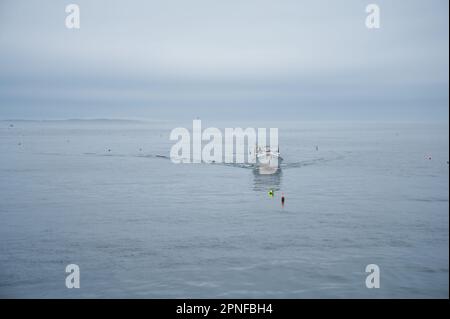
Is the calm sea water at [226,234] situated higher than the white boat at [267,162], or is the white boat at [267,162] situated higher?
the white boat at [267,162]

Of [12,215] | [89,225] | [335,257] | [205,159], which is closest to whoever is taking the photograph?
[335,257]

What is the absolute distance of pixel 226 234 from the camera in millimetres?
39469

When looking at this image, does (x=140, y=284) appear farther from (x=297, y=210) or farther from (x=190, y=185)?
(x=190, y=185)

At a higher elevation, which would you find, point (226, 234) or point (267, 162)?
point (267, 162)

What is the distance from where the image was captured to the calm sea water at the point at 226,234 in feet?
Result: 99.5

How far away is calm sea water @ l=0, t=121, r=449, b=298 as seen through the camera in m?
30.3

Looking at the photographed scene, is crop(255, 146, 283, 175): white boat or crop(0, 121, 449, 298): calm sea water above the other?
crop(255, 146, 283, 175): white boat

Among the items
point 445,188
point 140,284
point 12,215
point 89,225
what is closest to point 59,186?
point 12,215

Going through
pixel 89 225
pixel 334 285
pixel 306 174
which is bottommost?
pixel 334 285

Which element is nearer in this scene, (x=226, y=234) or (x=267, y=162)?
(x=226, y=234)

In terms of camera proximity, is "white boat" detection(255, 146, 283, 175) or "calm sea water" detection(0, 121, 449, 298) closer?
"calm sea water" detection(0, 121, 449, 298)

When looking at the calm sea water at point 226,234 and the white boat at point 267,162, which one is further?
the white boat at point 267,162

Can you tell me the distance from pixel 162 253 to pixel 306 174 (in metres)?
39.6

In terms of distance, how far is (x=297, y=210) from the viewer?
1889 inches
